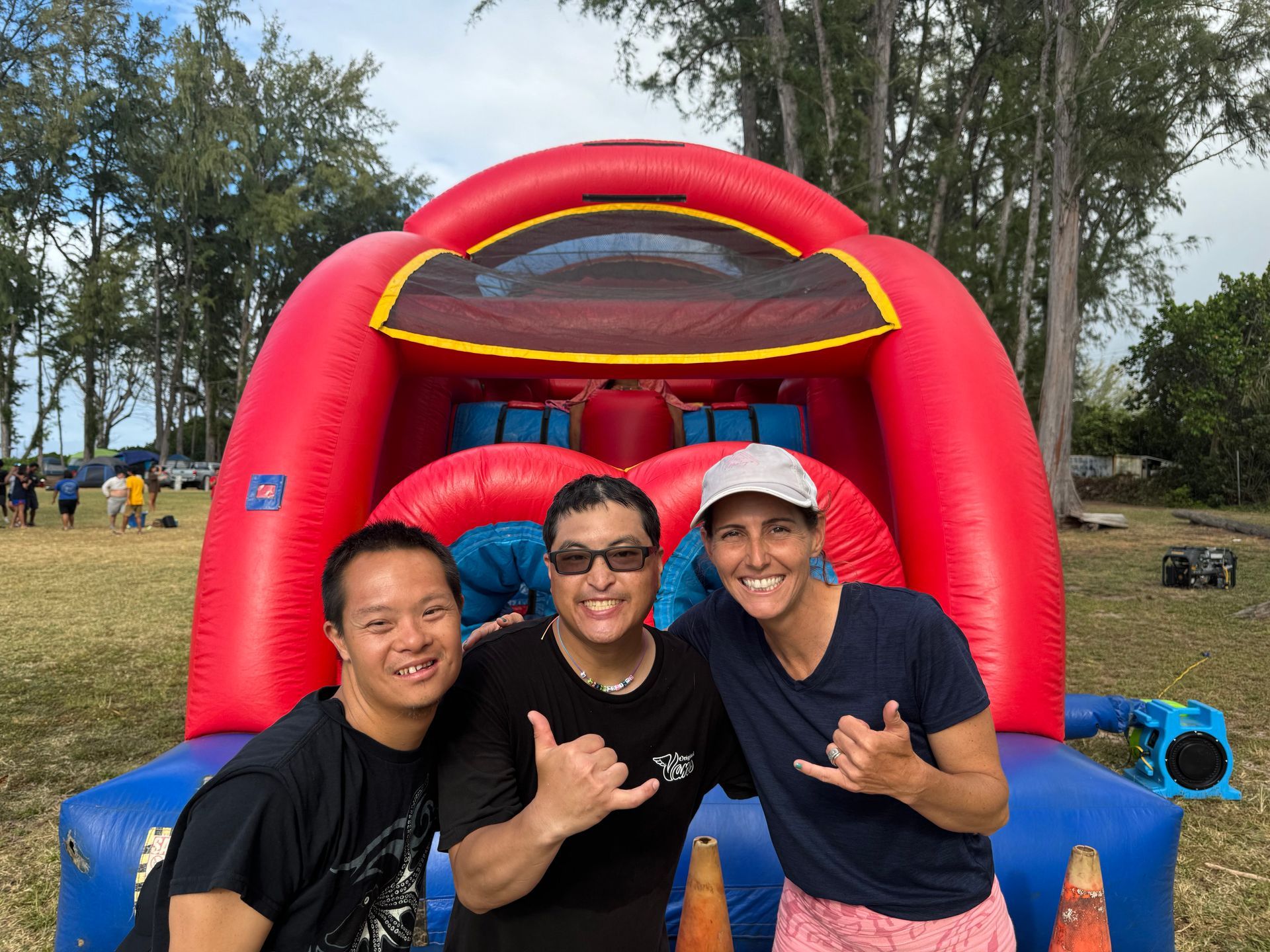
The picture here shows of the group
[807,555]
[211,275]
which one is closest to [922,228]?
[807,555]

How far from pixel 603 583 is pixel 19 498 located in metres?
14.5

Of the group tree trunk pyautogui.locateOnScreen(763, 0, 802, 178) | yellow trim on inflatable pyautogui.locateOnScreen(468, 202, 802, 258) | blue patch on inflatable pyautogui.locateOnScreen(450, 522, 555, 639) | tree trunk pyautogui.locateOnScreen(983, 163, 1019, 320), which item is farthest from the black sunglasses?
tree trunk pyautogui.locateOnScreen(983, 163, 1019, 320)

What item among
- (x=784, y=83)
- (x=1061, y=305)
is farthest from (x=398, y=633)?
(x=1061, y=305)

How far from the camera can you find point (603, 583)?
4.29ft

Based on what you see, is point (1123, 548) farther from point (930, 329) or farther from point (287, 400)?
point (287, 400)

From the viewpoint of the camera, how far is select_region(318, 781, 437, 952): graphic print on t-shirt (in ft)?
3.84

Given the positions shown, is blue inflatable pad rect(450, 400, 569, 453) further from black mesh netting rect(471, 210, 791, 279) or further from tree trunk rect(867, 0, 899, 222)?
tree trunk rect(867, 0, 899, 222)

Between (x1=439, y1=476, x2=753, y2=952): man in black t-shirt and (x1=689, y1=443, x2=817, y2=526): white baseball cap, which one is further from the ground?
(x1=689, y1=443, x2=817, y2=526): white baseball cap

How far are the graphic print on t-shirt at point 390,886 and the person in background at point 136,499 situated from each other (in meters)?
12.6

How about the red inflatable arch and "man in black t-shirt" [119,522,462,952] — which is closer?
"man in black t-shirt" [119,522,462,952]

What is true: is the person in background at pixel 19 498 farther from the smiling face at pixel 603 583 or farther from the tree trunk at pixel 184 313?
the smiling face at pixel 603 583

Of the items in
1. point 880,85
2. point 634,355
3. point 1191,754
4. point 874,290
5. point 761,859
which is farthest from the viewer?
point 880,85

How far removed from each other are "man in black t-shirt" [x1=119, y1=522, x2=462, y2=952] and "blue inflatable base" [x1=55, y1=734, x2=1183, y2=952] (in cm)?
95

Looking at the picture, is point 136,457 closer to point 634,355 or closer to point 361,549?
point 634,355
